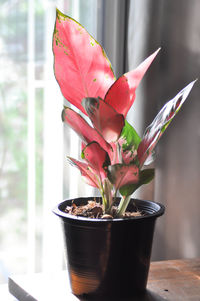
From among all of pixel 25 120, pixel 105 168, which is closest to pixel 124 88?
pixel 105 168

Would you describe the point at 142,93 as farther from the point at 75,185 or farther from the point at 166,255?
the point at 166,255

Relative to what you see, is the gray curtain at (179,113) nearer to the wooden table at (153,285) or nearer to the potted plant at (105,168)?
the wooden table at (153,285)

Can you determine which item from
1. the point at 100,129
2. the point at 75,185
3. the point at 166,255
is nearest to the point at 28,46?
the point at 75,185

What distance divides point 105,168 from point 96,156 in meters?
0.03

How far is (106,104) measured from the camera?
30.5 inches

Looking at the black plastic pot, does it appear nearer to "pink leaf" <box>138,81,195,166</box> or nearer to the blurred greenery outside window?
"pink leaf" <box>138,81,195,166</box>

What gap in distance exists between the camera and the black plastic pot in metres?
0.82

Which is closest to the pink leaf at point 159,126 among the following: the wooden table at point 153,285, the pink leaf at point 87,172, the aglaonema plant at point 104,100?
the aglaonema plant at point 104,100

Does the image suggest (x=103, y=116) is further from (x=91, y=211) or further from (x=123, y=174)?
(x=91, y=211)

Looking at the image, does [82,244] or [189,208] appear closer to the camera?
[82,244]

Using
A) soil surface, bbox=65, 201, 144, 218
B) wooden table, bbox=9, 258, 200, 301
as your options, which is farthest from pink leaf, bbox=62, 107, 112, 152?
wooden table, bbox=9, 258, 200, 301

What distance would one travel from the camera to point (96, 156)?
0.82m

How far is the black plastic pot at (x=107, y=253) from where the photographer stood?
32.4 inches

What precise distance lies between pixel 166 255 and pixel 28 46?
29.4 inches
